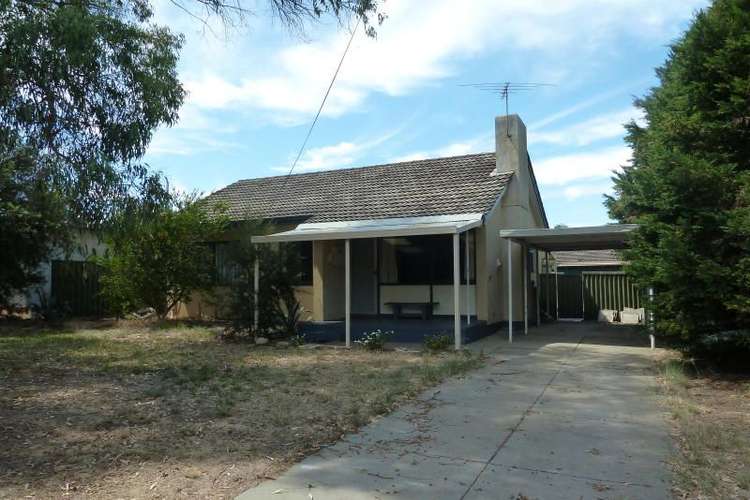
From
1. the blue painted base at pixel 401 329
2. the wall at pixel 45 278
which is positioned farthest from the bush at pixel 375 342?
the wall at pixel 45 278

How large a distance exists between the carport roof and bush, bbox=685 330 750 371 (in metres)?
2.75

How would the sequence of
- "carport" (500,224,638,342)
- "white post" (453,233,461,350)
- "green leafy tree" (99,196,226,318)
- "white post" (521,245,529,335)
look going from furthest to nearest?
"green leafy tree" (99,196,226,318) → "white post" (521,245,529,335) → "carport" (500,224,638,342) → "white post" (453,233,461,350)

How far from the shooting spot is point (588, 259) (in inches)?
1122

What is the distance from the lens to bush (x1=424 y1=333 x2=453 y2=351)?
1121cm

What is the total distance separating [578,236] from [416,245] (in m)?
3.76

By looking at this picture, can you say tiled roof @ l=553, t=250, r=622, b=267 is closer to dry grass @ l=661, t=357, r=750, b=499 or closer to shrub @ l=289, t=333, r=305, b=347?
shrub @ l=289, t=333, r=305, b=347

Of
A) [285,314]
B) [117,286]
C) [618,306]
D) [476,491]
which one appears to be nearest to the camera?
[476,491]

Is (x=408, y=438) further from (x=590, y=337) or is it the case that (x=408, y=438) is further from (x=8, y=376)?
(x=590, y=337)

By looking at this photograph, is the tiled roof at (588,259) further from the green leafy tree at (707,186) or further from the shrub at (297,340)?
the green leafy tree at (707,186)

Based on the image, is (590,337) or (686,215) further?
(590,337)

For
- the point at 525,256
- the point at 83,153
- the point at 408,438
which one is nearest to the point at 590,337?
the point at 525,256

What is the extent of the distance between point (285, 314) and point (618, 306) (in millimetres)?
12009

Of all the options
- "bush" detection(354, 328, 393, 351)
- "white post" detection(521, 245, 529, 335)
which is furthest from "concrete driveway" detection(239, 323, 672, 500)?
"white post" detection(521, 245, 529, 335)

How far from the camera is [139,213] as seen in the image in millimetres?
8570
